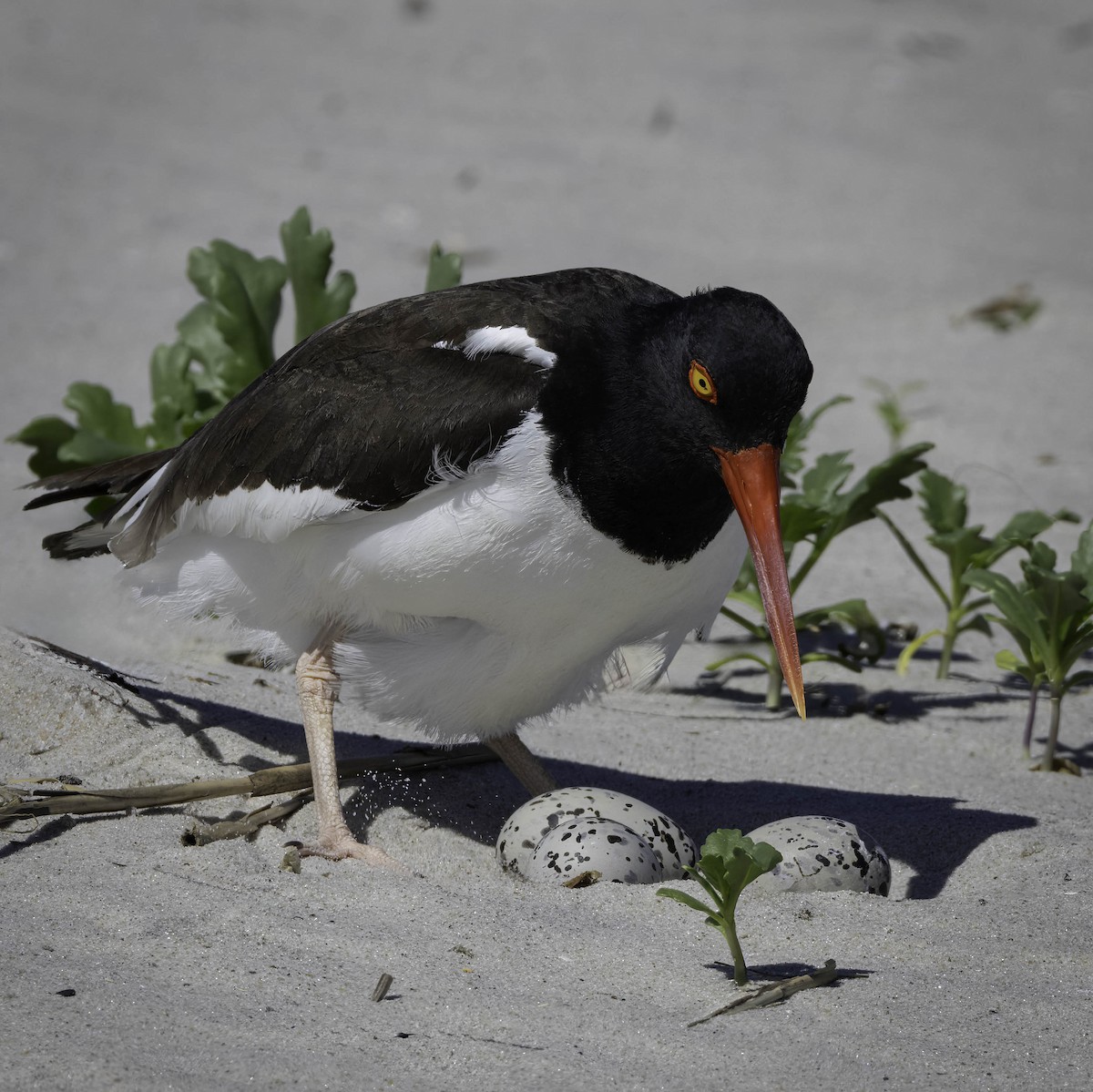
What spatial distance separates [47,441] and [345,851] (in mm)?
2625

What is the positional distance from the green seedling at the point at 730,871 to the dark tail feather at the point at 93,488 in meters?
2.52

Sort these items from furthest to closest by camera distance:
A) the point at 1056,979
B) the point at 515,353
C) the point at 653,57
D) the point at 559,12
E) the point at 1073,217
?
1. the point at 559,12
2. the point at 653,57
3. the point at 1073,217
4. the point at 515,353
5. the point at 1056,979

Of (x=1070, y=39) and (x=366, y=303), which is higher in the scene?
(x=1070, y=39)

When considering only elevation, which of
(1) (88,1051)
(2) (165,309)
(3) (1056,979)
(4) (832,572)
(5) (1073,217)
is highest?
(5) (1073,217)

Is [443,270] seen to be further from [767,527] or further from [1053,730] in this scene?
[1053,730]

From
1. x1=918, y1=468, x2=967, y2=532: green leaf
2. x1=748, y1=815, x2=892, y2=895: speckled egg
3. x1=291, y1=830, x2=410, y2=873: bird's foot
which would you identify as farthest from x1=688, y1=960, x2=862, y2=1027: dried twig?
x1=918, y1=468, x2=967, y2=532: green leaf

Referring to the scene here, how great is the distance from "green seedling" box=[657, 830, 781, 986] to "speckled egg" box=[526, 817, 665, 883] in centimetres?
54

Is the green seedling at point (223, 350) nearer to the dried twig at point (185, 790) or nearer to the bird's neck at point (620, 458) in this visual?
the dried twig at point (185, 790)

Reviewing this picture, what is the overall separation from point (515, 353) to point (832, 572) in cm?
335

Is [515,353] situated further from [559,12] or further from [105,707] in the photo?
[559,12]

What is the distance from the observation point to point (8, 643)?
15.6 ft

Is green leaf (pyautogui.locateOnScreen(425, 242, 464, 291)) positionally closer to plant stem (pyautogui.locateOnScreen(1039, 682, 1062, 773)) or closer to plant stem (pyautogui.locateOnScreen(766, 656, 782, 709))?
plant stem (pyautogui.locateOnScreen(766, 656, 782, 709))

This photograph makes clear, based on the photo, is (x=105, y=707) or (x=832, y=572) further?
(x=832, y=572)

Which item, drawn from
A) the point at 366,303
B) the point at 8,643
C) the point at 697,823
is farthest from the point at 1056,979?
the point at 366,303
